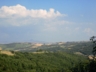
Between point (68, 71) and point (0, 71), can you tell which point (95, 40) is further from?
point (0, 71)

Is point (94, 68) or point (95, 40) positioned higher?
point (95, 40)

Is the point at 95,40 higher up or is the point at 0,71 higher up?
the point at 95,40

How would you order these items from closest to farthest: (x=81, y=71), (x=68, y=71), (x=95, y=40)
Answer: (x=95, y=40), (x=81, y=71), (x=68, y=71)

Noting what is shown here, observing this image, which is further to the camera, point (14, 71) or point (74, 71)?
point (14, 71)

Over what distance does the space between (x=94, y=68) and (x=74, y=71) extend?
53429 mm

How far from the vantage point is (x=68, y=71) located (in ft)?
577

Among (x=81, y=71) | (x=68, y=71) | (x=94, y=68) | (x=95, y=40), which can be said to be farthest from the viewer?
(x=68, y=71)

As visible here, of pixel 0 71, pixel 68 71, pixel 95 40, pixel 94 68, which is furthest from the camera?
pixel 0 71

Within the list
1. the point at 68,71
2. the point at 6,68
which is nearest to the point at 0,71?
the point at 6,68

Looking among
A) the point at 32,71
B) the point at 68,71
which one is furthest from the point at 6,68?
the point at 68,71

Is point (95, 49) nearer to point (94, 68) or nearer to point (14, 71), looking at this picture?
point (94, 68)

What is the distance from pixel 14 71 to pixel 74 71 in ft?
197

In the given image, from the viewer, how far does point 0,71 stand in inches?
7441

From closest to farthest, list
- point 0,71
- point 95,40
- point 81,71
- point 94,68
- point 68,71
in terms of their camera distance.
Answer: point 94,68 → point 95,40 → point 81,71 → point 68,71 → point 0,71
